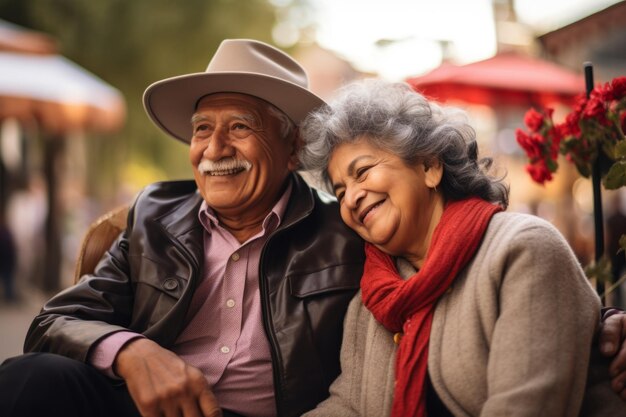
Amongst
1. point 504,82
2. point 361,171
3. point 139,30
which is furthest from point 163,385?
point 139,30

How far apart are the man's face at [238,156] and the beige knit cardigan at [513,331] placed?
3.02ft

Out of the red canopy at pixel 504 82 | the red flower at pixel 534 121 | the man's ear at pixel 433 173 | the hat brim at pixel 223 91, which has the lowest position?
the man's ear at pixel 433 173

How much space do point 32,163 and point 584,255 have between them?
1453 cm

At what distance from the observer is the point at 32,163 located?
18.3 m

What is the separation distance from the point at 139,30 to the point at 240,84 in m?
9.93

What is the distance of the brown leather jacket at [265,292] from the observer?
247 cm

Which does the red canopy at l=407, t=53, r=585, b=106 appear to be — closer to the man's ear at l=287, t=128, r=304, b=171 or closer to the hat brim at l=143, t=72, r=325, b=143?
the man's ear at l=287, t=128, r=304, b=171

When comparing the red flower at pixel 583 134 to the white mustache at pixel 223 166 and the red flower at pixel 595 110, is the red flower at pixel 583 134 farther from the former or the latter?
the white mustache at pixel 223 166

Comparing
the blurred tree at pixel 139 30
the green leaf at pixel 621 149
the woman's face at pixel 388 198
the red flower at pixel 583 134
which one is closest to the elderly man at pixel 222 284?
the woman's face at pixel 388 198

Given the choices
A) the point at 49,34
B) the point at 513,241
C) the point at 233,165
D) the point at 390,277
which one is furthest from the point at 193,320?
the point at 49,34

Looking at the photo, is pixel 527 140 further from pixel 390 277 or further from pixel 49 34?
pixel 49 34

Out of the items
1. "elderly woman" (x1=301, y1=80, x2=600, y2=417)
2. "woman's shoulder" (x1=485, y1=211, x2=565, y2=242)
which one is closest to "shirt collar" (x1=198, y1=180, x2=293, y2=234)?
"elderly woman" (x1=301, y1=80, x2=600, y2=417)

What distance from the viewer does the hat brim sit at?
108 inches

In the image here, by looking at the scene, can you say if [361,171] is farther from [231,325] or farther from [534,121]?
[534,121]
